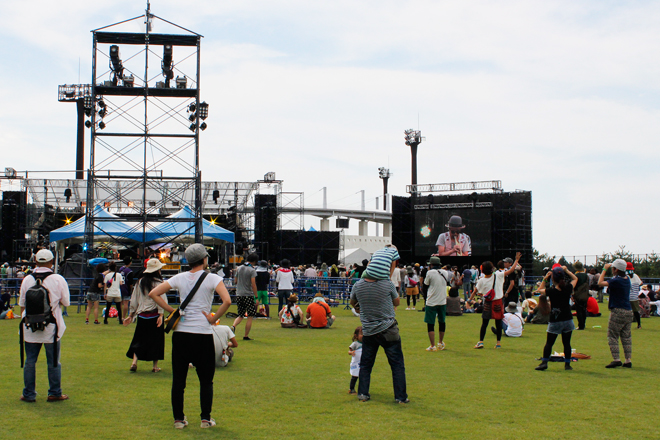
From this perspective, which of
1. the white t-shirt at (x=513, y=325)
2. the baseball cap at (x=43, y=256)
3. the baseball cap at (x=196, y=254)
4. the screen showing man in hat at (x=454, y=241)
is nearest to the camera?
the baseball cap at (x=196, y=254)

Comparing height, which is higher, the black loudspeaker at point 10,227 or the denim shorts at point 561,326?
the black loudspeaker at point 10,227

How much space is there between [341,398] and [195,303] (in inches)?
92.1

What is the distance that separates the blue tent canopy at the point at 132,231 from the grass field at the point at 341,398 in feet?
37.0

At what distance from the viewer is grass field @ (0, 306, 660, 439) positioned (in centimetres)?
549

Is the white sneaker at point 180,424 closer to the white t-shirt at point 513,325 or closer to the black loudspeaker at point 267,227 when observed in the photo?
the white t-shirt at point 513,325

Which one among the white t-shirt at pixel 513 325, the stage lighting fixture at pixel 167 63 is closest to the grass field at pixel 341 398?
the white t-shirt at pixel 513 325

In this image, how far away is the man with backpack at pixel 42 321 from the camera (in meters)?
6.36

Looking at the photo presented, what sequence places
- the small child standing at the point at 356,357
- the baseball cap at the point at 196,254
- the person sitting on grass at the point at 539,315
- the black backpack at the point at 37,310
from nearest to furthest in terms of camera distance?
the baseball cap at the point at 196,254 < the black backpack at the point at 37,310 < the small child standing at the point at 356,357 < the person sitting on grass at the point at 539,315

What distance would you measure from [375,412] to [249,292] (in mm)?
6244

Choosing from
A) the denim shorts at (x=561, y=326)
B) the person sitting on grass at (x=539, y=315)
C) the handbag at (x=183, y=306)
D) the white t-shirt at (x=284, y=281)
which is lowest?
the person sitting on grass at (x=539, y=315)

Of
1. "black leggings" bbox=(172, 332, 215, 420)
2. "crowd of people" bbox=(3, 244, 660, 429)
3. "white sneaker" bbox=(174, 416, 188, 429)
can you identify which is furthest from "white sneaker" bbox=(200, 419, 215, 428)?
"black leggings" bbox=(172, 332, 215, 420)

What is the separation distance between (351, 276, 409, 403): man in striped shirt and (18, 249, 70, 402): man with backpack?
3.21 meters

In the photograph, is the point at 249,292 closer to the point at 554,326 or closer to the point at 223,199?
the point at 554,326

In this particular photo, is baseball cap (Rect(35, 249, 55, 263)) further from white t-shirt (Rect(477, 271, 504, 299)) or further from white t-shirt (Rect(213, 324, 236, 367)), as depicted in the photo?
white t-shirt (Rect(477, 271, 504, 299))
